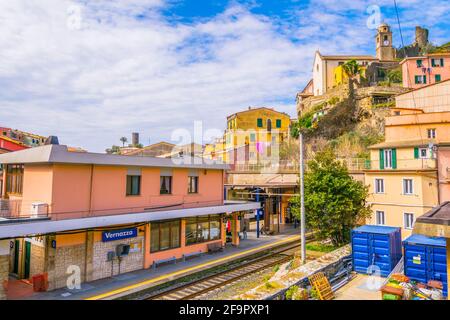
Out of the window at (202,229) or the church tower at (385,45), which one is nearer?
the window at (202,229)

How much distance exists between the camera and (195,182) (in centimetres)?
2148

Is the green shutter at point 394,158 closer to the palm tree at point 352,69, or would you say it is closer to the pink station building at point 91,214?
the pink station building at point 91,214

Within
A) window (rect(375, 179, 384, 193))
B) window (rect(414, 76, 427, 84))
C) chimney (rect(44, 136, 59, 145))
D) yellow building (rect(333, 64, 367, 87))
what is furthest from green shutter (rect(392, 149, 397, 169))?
yellow building (rect(333, 64, 367, 87))

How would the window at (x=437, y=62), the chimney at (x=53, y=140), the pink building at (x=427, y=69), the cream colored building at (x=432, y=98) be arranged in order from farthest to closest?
the window at (x=437, y=62) → the pink building at (x=427, y=69) → the cream colored building at (x=432, y=98) → the chimney at (x=53, y=140)

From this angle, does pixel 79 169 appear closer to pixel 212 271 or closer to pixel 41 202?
pixel 41 202

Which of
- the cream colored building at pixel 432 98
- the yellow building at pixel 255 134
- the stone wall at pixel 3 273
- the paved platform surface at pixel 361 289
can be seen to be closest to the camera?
the paved platform surface at pixel 361 289

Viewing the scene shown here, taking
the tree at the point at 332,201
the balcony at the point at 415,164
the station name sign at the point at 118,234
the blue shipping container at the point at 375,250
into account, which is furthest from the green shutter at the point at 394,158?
the station name sign at the point at 118,234

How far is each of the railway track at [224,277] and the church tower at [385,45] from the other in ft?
218

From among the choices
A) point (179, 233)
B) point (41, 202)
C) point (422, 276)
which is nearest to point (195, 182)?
point (179, 233)

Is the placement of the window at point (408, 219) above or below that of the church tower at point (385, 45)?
below

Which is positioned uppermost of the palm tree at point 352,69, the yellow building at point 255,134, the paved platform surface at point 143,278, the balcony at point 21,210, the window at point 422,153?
the palm tree at point 352,69

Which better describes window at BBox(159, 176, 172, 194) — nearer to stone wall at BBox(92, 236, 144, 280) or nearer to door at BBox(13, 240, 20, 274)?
stone wall at BBox(92, 236, 144, 280)

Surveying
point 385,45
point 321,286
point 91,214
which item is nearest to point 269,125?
point 385,45

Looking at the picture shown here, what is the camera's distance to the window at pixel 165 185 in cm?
1903
